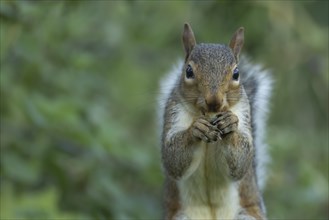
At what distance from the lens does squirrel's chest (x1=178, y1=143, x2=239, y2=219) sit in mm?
3607

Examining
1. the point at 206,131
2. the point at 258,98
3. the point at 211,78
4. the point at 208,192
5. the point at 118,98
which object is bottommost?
the point at 208,192

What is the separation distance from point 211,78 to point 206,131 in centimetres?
17

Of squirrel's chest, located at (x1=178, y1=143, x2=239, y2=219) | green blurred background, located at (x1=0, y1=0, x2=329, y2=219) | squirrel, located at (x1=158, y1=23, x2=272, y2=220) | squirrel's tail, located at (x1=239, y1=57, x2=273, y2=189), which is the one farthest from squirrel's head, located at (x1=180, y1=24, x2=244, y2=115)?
green blurred background, located at (x1=0, y1=0, x2=329, y2=219)

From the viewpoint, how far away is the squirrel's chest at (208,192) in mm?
3607

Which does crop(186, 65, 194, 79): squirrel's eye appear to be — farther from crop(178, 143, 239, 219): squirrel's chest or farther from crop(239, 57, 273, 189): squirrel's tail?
crop(239, 57, 273, 189): squirrel's tail

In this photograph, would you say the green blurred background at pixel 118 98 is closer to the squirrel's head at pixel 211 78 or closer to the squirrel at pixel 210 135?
the squirrel at pixel 210 135

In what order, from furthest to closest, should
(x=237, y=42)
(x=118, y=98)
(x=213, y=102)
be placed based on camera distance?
(x=118, y=98)
(x=237, y=42)
(x=213, y=102)

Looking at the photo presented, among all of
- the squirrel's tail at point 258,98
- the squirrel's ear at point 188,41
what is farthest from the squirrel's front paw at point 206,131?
the squirrel's tail at point 258,98

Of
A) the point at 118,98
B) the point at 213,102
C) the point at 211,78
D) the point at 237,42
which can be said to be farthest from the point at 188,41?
the point at 118,98

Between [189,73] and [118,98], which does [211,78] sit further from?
[118,98]

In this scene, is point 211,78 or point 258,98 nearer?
point 211,78

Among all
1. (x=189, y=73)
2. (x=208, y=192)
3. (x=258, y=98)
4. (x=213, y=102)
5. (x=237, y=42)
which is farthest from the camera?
(x=258, y=98)

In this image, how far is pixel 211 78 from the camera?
3342mm

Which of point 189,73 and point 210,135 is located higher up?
point 189,73
